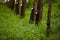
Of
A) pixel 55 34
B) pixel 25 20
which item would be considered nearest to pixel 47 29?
pixel 55 34

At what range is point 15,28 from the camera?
11.7m

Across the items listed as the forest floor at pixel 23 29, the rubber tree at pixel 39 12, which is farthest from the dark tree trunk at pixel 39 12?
the forest floor at pixel 23 29

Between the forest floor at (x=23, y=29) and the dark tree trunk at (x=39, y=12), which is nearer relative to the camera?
the forest floor at (x=23, y=29)

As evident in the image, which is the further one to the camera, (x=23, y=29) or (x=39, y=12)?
(x=39, y=12)

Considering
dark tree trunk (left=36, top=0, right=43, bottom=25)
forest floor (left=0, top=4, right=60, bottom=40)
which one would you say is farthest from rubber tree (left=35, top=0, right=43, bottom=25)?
forest floor (left=0, top=4, right=60, bottom=40)

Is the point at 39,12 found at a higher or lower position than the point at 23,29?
higher

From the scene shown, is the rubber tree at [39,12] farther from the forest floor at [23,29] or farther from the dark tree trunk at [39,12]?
the forest floor at [23,29]

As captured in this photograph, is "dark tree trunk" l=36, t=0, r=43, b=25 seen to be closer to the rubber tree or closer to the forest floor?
the rubber tree

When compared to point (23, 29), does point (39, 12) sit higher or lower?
higher

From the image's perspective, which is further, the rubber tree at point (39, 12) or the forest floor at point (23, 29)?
the rubber tree at point (39, 12)

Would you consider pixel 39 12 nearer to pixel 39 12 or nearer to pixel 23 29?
pixel 39 12

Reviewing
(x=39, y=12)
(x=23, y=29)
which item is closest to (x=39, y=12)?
(x=39, y=12)

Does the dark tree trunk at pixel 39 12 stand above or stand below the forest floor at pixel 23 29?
above

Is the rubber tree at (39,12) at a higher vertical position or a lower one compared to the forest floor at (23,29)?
higher
